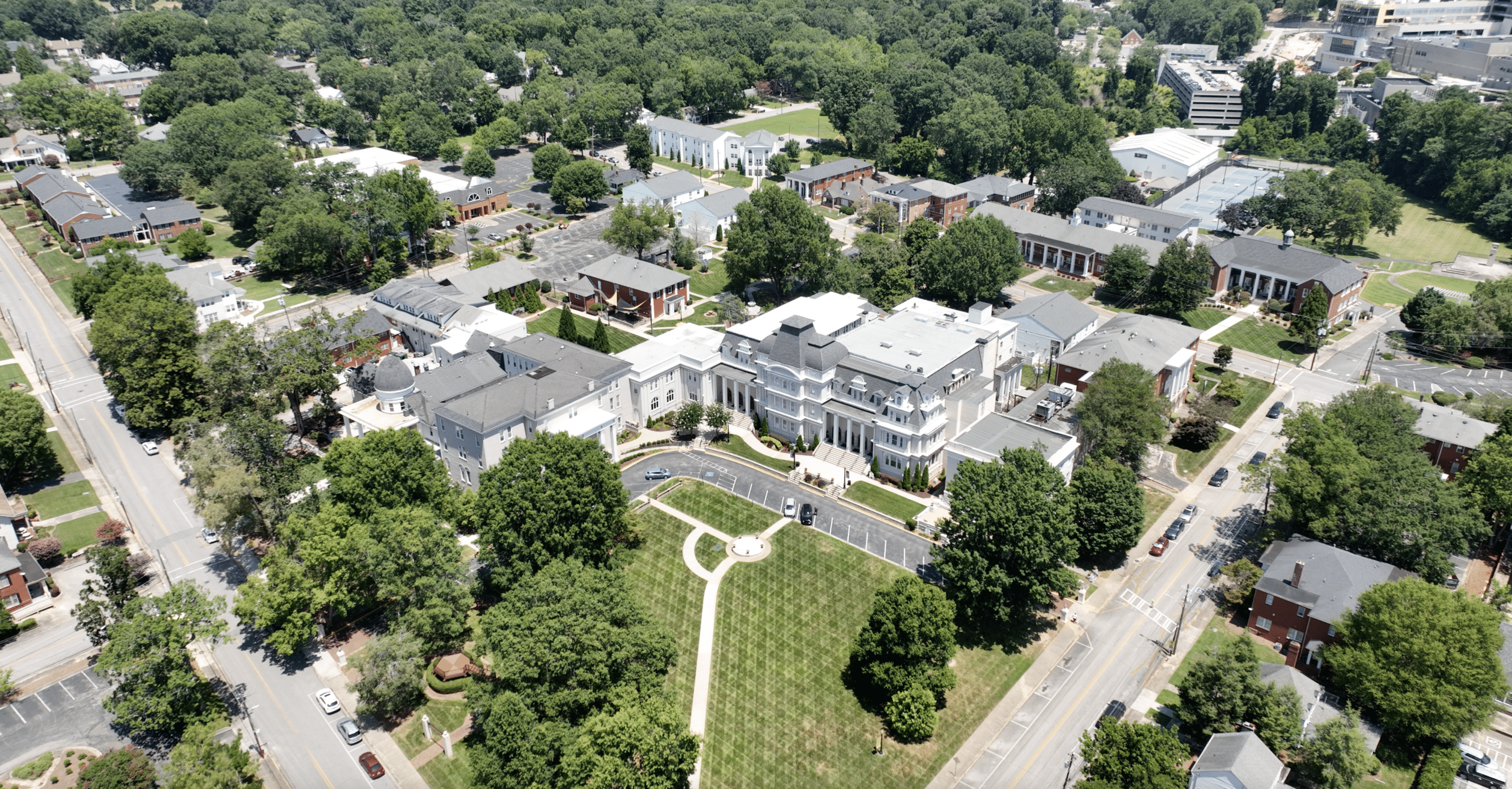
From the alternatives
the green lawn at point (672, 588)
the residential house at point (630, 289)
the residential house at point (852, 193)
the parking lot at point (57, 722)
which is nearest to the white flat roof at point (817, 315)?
the residential house at point (630, 289)

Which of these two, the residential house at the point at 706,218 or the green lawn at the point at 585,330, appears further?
the residential house at the point at 706,218

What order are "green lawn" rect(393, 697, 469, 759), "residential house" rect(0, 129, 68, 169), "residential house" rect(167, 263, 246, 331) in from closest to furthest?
1. "green lawn" rect(393, 697, 469, 759)
2. "residential house" rect(167, 263, 246, 331)
3. "residential house" rect(0, 129, 68, 169)

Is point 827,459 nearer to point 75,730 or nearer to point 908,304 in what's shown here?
point 908,304

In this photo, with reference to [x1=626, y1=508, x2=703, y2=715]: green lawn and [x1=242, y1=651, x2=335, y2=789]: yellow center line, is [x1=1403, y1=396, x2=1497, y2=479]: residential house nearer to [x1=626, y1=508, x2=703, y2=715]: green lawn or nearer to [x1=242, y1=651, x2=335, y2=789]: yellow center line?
[x1=626, y1=508, x2=703, y2=715]: green lawn

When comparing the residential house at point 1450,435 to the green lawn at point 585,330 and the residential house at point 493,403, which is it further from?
the green lawn at point 585,330

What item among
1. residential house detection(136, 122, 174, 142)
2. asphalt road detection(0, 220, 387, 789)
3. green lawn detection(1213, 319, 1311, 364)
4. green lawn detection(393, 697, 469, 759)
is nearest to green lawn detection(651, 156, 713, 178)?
residential house detection(136, 122, 174, 142)

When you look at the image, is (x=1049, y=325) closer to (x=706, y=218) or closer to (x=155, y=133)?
(x=706, y=218)
